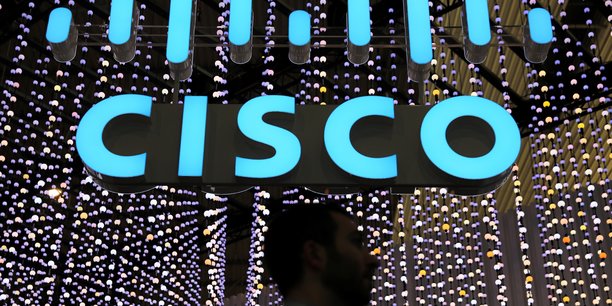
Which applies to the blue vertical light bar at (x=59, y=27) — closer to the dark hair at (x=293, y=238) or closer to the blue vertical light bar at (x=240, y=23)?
the blue vertical light bar at (x=240, y=23)

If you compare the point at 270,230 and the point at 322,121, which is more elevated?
the point at 322,121

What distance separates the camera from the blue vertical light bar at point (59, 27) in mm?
4629

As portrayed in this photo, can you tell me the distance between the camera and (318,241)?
5.36 ft

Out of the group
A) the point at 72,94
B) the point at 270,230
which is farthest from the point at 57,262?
the point at 270,230

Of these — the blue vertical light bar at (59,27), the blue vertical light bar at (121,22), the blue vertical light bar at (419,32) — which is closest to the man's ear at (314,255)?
the blue vertical light bar at (419,32)

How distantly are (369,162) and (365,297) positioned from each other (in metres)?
2.41

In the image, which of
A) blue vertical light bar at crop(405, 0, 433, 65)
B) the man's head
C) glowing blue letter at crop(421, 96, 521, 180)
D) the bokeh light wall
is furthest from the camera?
the bokeh light wall

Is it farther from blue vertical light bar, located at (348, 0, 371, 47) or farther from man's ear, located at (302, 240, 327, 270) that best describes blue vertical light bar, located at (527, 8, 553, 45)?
man's ear, located at (302, 240, 327, 270)

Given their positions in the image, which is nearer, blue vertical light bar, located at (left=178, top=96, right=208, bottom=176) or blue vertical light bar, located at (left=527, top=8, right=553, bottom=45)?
blue vertical light bar, located at (left=178, top=96, right=208, bottom=176)

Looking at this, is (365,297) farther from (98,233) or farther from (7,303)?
(7,303)

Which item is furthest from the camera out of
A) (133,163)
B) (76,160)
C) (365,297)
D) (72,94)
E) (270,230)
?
(76,160)

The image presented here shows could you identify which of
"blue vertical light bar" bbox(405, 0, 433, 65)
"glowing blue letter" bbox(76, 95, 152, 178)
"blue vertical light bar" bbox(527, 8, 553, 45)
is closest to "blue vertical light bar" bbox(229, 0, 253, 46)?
"glowing blue letter" bbox(76, 95, 152, 178)

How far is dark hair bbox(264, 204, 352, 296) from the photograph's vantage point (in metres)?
1.64

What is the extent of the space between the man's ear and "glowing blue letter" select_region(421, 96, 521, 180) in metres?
2.29
